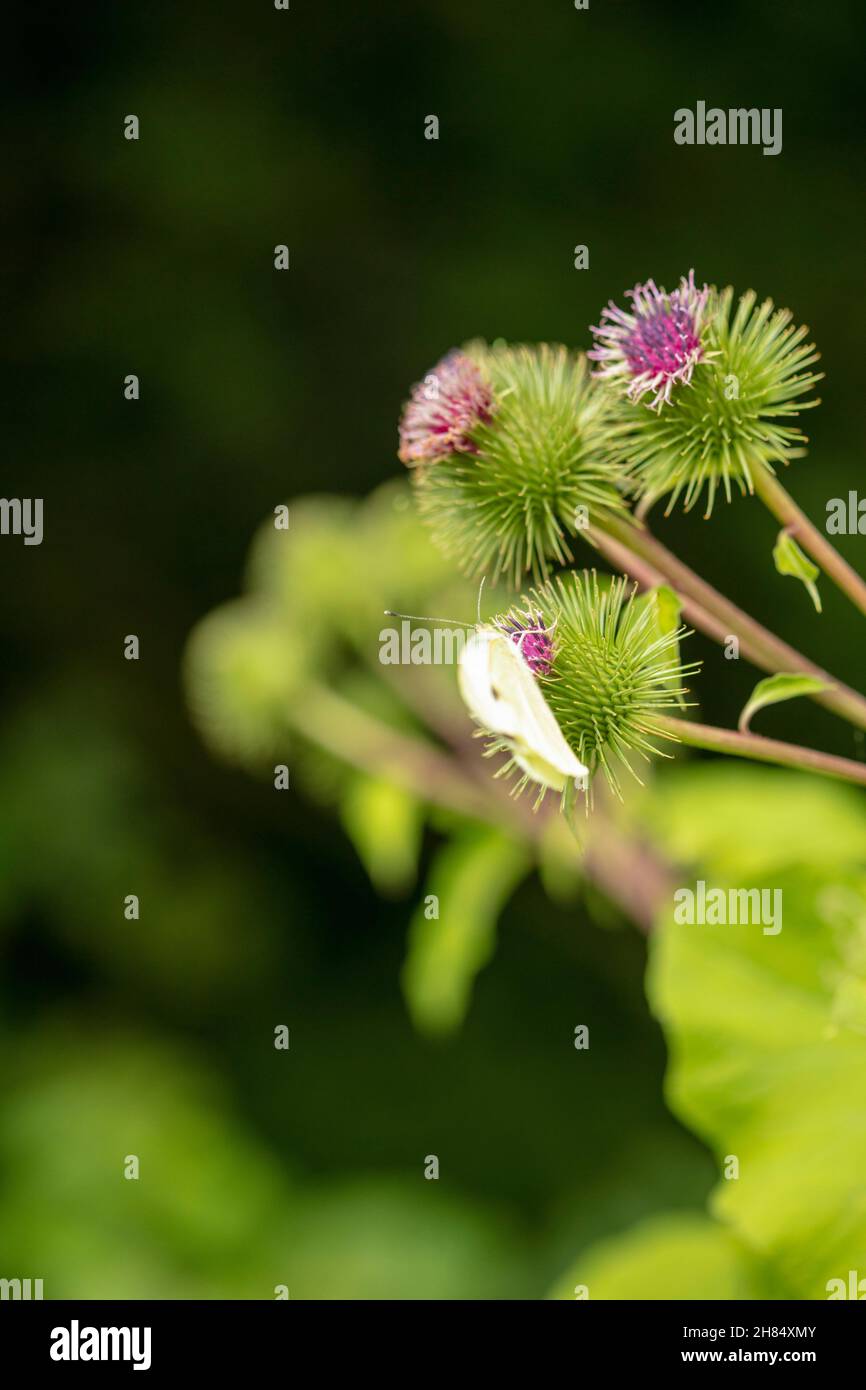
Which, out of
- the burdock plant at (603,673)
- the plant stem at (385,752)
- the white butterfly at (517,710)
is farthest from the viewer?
the plant stem at (385,752)

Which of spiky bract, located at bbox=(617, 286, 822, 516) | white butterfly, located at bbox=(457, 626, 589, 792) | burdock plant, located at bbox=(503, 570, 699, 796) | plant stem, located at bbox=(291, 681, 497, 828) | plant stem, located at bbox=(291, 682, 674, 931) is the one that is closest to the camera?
white butterfly, located at bbox=(457, 626, 589, 792)

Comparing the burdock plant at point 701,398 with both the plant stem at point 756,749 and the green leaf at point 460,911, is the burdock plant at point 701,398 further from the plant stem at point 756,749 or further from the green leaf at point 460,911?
the green leaf at point 460,911

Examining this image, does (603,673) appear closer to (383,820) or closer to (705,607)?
(705,607)

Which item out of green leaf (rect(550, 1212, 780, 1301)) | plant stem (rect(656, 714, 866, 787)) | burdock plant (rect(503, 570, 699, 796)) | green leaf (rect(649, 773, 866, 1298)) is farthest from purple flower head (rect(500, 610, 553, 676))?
green leaf (rect(550, 1212, 780, 1301))

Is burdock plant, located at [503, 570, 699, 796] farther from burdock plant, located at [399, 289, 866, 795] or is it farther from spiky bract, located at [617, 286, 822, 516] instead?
spiky bract, located at [617, 286, 822, 516]

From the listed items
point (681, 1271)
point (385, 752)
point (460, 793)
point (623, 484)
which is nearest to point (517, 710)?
point (623, 484)

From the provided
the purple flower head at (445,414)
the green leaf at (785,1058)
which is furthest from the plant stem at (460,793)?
the purple flower head at (445,414)
